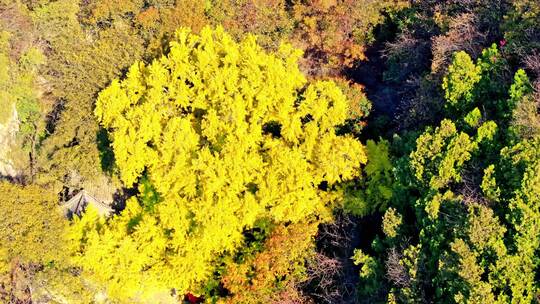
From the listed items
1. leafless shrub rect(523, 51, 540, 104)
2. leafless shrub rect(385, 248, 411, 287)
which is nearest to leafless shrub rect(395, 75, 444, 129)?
leafless shrub rect(523, 51, 540, 104)

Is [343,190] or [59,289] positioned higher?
[343,190]

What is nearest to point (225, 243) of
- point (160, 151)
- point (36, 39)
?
point (160, 151)

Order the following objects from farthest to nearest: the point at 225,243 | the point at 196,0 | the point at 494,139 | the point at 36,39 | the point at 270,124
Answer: the point at 36,39 < the point at 196,0 < the point at 270,124 < the point at 225,243 < the point at 494,139

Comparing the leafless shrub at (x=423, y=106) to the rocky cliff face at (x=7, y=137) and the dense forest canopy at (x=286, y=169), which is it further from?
the rocky cliff face at (x=7, y=137)

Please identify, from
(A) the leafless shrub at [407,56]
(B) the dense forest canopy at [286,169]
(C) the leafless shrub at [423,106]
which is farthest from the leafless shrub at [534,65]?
(A) the leafless shrub at [407,56]

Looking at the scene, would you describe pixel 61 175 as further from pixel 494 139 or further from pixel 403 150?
pixel 494 139

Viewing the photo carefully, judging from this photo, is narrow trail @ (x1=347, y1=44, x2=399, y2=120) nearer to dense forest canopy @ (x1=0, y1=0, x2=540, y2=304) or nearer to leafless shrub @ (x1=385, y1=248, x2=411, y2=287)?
dense forest canopy @ (x1=0, y1=0, x2=540, y2=304)

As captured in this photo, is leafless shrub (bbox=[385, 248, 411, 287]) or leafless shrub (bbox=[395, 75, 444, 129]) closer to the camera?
leafless shrub (bbox=[385, 248, 411, 287])
